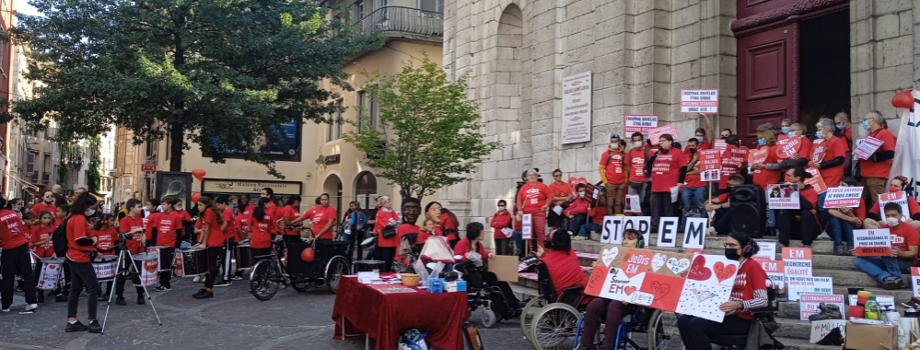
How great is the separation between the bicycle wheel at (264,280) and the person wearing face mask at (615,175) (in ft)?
20.6

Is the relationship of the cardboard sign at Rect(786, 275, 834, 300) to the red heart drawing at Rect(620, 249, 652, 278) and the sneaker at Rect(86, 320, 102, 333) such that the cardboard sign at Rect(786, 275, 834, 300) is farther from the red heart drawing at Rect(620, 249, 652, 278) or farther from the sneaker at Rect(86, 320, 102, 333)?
the sneaker at Rect(86, 320, 102, 333)

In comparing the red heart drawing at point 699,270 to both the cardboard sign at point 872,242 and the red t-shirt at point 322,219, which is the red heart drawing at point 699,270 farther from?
the red t-shirt at point 322,219

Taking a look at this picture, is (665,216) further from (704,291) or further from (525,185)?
(704,291)

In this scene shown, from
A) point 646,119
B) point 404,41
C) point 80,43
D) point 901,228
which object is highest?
point 404,41

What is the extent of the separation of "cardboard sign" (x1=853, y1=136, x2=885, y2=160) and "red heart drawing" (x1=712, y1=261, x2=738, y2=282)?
443cm

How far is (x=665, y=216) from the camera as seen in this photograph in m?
13.3

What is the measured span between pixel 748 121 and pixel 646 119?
2152mm

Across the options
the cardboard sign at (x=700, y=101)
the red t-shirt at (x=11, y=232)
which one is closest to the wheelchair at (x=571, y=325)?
the cardboard sign at (x=700, y=101)

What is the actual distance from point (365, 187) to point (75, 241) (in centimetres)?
2266

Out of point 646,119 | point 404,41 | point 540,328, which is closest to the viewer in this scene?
point 540,328

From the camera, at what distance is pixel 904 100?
11.1 meters

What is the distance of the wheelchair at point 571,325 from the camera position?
8398 millimetres

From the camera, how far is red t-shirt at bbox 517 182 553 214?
1571 centimetres

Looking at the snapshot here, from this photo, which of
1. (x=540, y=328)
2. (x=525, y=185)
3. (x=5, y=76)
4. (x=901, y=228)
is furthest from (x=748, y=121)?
(x=5, y=76)
